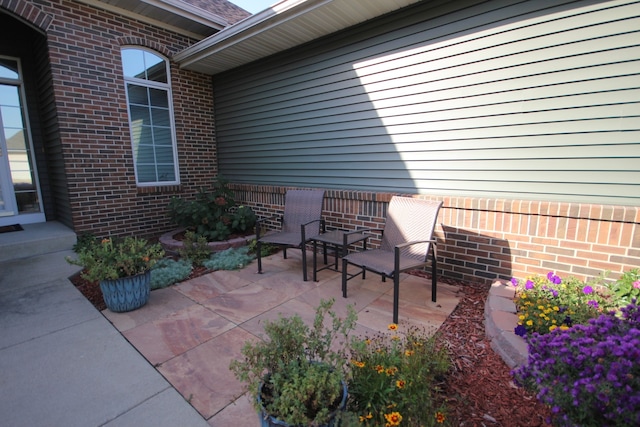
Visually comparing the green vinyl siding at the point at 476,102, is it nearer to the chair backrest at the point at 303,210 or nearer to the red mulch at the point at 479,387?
the chair backrest at the point at 303,210

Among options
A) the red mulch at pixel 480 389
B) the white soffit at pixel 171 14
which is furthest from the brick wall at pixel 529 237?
the white soffit at pixel 171 14

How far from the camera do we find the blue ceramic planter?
2660 mm

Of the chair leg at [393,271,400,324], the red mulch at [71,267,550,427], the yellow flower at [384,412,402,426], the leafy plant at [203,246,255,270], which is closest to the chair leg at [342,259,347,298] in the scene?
the chair leg at [393,271,400,324]

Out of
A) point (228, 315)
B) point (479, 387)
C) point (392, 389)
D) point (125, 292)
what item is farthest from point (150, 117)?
point (479, 387)

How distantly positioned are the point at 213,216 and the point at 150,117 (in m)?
2.07

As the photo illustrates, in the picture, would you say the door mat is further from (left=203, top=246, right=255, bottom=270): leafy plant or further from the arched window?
(left=203, top=246, right=255, bottom=270): leafy plant

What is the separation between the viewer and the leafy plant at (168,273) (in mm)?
3348

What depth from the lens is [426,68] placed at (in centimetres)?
325

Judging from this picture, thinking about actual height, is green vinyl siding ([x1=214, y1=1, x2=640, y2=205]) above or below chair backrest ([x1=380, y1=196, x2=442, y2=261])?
above

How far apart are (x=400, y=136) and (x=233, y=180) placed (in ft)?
11.2

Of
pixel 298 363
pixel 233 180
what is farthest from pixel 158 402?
pixel 233 180

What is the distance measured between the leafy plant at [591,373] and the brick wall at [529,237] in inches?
56.8

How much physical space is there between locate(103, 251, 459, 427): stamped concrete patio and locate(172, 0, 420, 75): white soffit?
2946 millimetres

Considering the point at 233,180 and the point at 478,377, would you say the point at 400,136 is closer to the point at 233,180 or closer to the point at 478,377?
the point at 478,377
